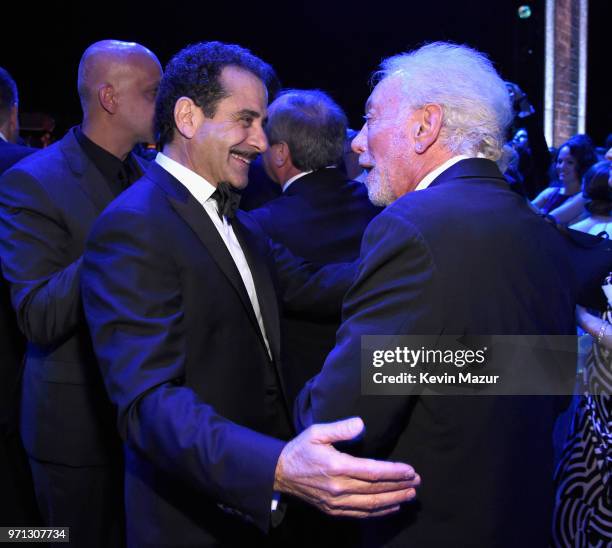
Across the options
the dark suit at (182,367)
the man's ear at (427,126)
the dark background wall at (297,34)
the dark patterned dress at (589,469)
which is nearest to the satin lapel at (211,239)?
the dark suit at (182,367)

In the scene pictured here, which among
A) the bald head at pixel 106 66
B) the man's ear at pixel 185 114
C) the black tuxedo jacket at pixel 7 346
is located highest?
the bald head at pixel 106 66

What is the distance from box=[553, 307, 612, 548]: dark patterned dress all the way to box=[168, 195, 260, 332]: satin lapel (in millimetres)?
1568

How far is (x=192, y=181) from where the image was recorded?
1.70 m

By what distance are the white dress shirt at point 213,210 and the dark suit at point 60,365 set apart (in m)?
0.50

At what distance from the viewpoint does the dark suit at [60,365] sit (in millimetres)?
2002

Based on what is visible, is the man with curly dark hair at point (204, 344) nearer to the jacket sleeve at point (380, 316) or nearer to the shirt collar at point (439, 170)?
Answer: the jacket sleeve at point (380, 316)

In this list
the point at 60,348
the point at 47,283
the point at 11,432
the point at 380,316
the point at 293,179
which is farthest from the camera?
the point at 293,179

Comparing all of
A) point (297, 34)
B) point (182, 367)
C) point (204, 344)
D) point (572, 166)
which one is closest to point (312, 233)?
point (204, 344)

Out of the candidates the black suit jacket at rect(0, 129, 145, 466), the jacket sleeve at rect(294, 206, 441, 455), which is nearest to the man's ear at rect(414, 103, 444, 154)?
the jacket sleeve at rect(294, 206, 441, 455)

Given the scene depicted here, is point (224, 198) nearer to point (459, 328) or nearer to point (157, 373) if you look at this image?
point (157, 373)

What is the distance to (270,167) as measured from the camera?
9.04 feet

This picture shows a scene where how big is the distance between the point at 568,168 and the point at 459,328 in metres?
4.51

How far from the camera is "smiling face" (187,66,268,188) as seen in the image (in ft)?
5.64

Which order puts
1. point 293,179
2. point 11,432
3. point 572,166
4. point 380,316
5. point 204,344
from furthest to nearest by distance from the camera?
point 572,166, point 293,179, point 11,432, point 204,344, point 380,316
